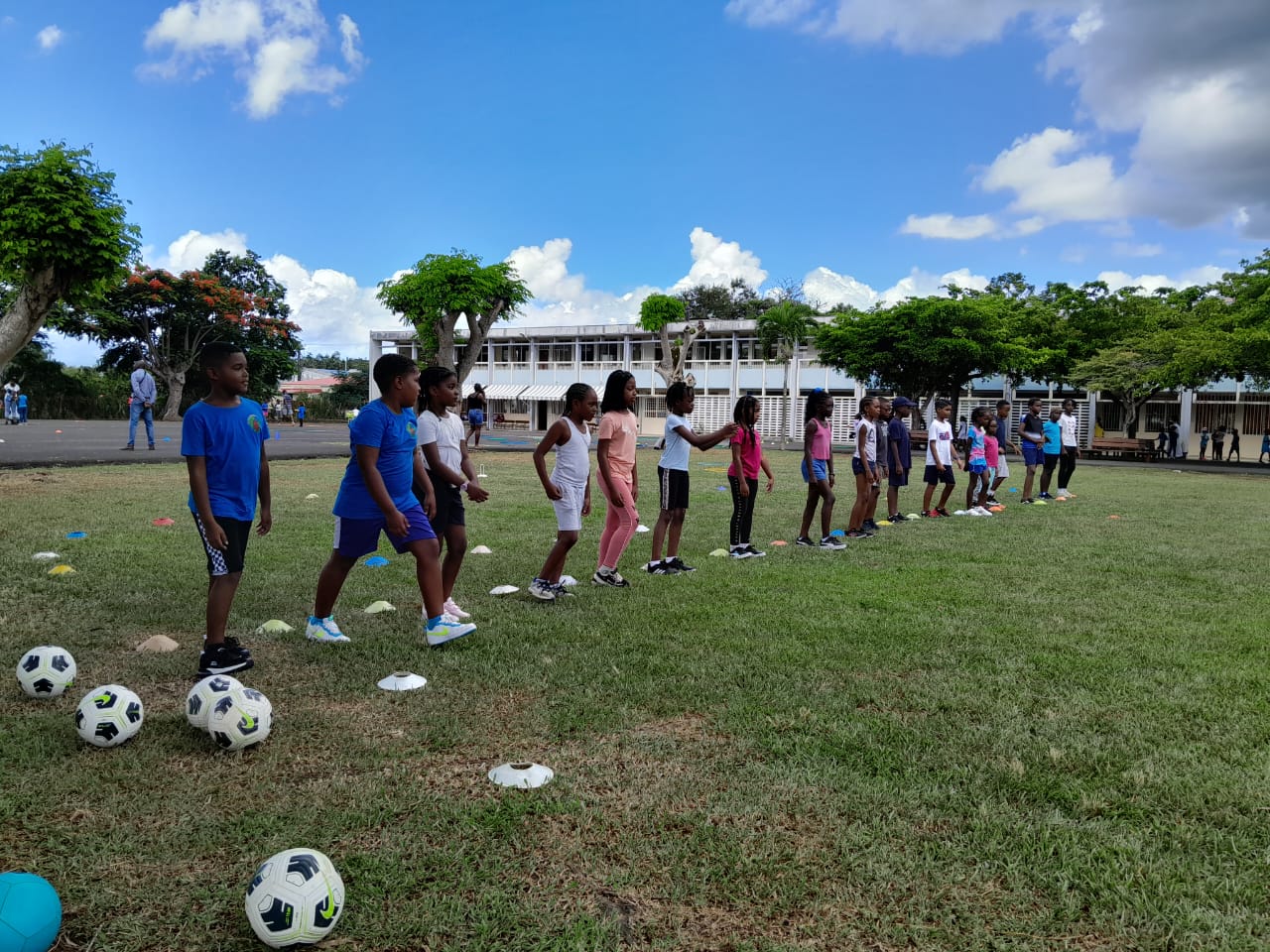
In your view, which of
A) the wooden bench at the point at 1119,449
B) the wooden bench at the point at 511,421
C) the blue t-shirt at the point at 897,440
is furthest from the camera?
the wooden bench at the point at 511,421

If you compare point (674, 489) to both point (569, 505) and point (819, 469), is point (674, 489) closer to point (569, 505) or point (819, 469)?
point (569, 505)

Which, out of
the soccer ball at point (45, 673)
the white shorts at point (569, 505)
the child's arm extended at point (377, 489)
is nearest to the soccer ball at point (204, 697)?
the soccer ball at point (45, 673)

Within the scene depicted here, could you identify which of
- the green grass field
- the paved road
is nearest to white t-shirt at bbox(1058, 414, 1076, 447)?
the green grass field

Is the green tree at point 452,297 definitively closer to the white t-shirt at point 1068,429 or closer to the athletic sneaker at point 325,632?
the white t-shirt at point 1068,429

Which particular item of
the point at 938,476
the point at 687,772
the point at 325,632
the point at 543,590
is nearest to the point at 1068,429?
the point at 938,476

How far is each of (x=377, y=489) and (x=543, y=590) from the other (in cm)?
177

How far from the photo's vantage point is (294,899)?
2.19m

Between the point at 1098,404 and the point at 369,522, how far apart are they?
43.5m

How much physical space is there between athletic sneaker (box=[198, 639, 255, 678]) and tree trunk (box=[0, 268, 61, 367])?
29.9 feet

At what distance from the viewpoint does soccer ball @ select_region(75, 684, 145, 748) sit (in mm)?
3312

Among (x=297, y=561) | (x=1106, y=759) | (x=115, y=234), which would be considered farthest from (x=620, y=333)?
(x=1106, y=759)

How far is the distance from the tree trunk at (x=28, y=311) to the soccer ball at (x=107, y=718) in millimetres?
9761

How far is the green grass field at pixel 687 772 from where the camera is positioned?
236cm

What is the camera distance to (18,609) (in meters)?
5.30
